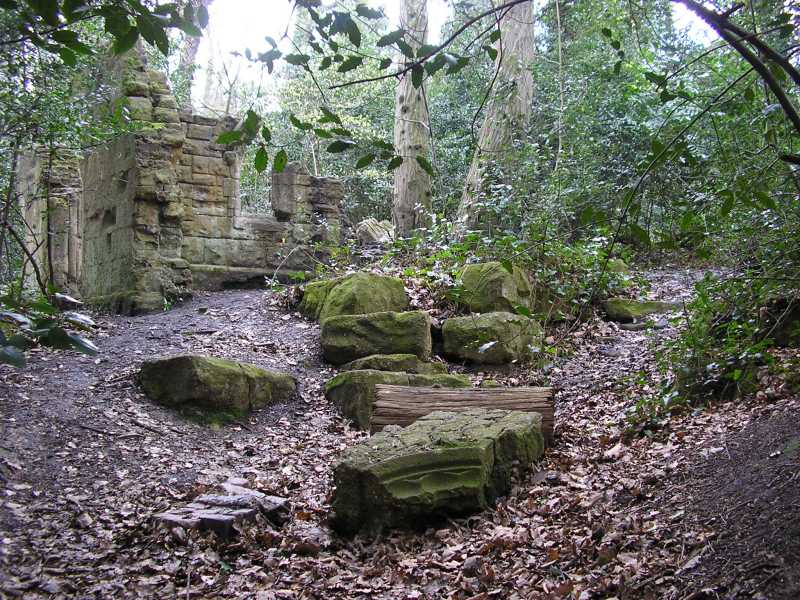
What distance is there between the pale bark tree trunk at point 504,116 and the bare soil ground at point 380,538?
17.0ft

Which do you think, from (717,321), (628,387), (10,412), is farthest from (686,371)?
(10,412)

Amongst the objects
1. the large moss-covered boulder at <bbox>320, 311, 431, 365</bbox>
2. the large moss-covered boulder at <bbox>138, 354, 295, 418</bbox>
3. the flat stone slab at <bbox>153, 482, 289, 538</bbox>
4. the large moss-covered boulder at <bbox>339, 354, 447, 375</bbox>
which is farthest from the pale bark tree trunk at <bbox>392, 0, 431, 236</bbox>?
the flat stone slab at <bbox>153, 482, 289, 538</bbox>

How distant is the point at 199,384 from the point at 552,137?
862cm

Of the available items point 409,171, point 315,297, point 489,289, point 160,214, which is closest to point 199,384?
point 315,297

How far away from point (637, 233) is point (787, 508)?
58.4 inches

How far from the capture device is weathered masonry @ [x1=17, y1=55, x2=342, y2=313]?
10.2 meters

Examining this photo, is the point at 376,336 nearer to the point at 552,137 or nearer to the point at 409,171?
the point at 409,171

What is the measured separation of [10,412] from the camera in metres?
5.07

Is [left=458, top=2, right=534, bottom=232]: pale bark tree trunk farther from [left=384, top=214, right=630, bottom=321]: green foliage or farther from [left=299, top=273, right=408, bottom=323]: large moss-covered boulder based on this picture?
[left=299, top=273, right=408, bottom=323]: large moss-covered boulder

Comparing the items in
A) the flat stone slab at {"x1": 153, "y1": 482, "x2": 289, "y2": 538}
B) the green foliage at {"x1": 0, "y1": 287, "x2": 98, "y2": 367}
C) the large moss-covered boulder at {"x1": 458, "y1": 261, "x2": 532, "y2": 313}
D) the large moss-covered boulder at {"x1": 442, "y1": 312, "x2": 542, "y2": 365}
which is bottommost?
the flat stone slab at {"x1": 153, "y1": 482, "x2": 289, "y2": 538}

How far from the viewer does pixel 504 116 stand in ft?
38.3

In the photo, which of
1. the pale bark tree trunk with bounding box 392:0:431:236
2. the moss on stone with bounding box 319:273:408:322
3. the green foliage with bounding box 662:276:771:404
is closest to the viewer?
the green foliage with bounding box 662:276:771:404

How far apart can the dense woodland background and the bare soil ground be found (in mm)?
765

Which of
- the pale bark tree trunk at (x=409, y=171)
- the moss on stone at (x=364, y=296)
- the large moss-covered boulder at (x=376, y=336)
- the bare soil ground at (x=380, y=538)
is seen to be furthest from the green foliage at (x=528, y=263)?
the pale bark tree trunk at (x=409, y=171)
